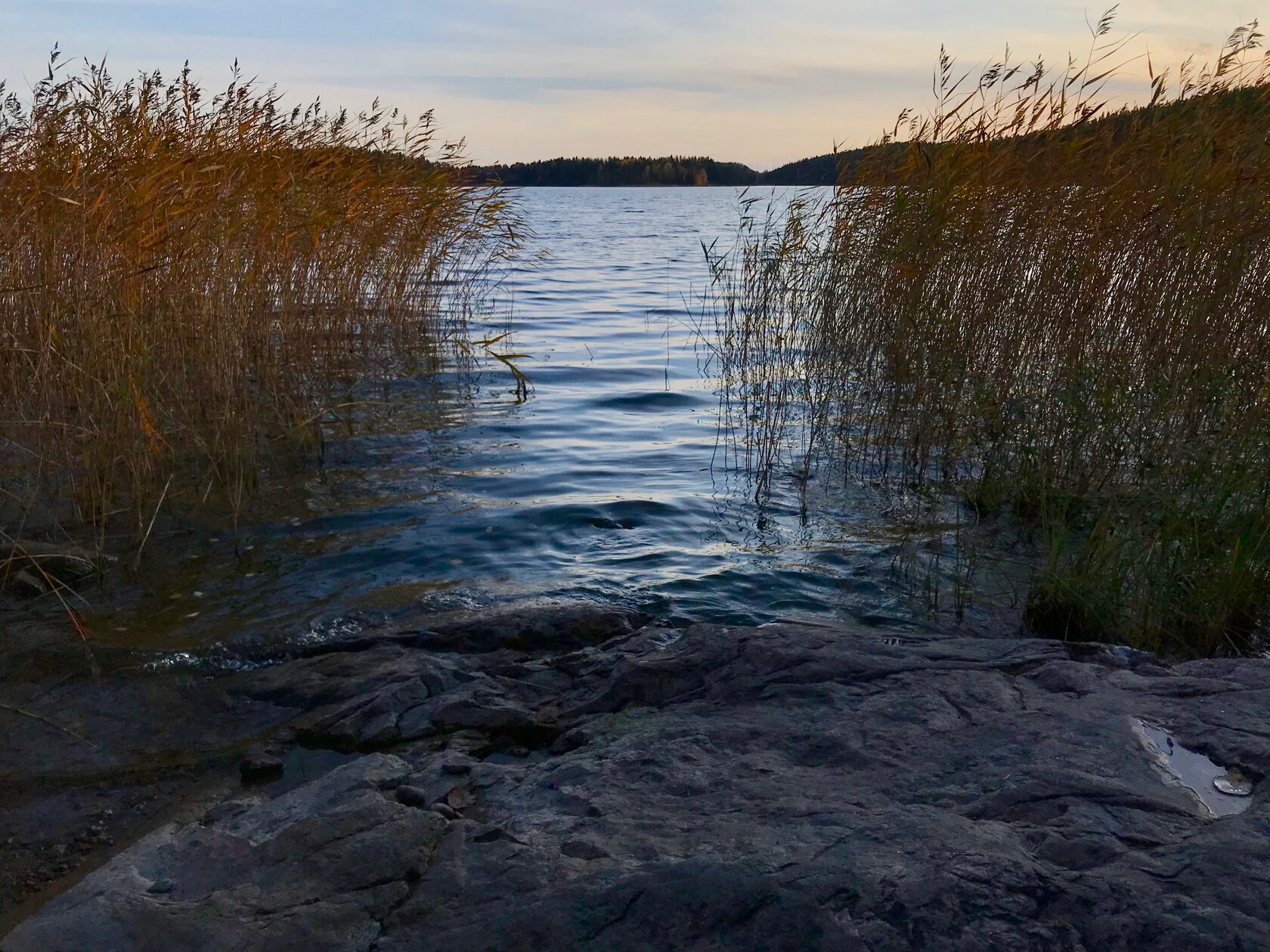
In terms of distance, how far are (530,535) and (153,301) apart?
2.41 meters

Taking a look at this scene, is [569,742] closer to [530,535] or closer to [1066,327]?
[530,535]

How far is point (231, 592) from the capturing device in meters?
4.50

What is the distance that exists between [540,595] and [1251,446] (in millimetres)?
3194

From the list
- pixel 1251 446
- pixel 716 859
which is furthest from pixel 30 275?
pixel 1251 446

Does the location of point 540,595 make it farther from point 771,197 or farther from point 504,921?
point 771,197

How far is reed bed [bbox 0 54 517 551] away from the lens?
16.1 feet

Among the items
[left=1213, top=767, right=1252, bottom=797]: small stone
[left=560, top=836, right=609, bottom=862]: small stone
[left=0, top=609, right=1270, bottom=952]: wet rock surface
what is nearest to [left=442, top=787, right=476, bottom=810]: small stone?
[left=0, top=609, right=1270, bottom=952]: wet rock surface

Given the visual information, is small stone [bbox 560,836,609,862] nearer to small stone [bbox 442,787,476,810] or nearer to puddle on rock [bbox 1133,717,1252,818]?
small stone [bbox 442,787,476,810]

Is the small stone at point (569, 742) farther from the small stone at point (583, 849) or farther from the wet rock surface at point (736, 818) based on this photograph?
the small stone at point (583, 849)

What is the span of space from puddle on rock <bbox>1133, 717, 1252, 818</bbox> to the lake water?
1793 mm

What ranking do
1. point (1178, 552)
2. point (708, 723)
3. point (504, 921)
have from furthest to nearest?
point (1178, 552)
point (708, 723)
point (504, 921)

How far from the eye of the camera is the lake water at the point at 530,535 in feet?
14.5

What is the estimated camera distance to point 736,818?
2.26 metres

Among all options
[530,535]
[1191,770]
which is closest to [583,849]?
[1191,770]
